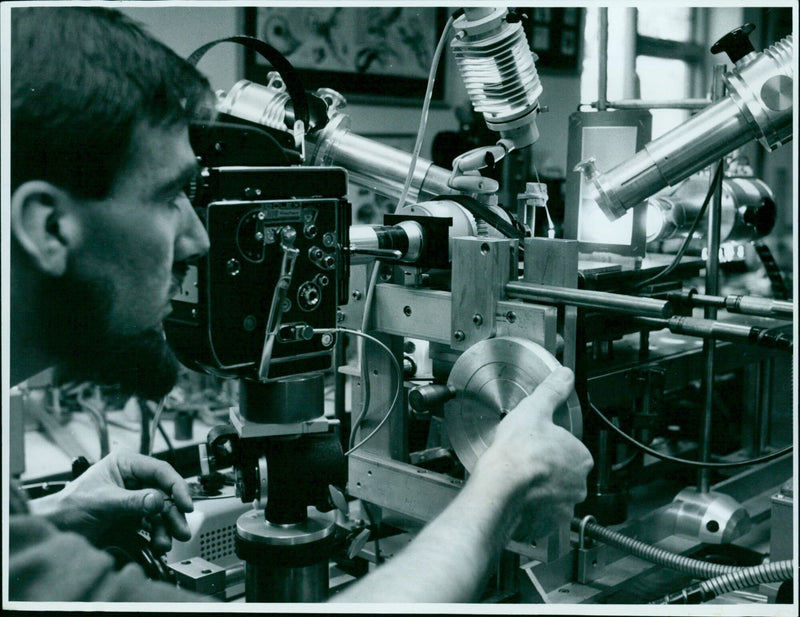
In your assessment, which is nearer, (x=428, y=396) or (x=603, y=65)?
(x=428, y=396)

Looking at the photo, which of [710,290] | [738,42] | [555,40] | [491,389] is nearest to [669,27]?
[555,40]

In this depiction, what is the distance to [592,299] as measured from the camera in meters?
0.96

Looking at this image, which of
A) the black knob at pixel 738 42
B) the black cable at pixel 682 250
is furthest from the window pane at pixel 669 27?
the black knob at pixel 738 42

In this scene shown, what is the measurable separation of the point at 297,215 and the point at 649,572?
0.87 meters

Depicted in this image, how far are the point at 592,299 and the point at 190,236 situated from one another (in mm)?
459

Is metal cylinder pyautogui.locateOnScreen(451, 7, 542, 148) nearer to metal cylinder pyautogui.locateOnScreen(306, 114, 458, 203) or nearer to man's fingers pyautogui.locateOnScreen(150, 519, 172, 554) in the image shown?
metal cylinder pyautogui.locateOnScreen(306, 114, 458, 203)

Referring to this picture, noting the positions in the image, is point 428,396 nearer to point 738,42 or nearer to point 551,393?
point 551,393

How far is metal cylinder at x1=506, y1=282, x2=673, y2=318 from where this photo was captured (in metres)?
0.93

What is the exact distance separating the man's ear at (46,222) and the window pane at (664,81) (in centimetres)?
244

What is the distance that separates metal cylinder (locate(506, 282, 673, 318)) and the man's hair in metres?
0.44

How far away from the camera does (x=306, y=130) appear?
1.18 m

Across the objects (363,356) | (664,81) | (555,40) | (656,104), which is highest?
(555,40)

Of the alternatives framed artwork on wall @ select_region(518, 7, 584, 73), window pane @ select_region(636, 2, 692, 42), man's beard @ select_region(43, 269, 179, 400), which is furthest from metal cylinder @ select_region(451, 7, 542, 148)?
framed artwork on wall @ select_region(518, 7, 584, 73)

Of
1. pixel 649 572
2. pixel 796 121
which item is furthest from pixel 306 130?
pixel 649 572
